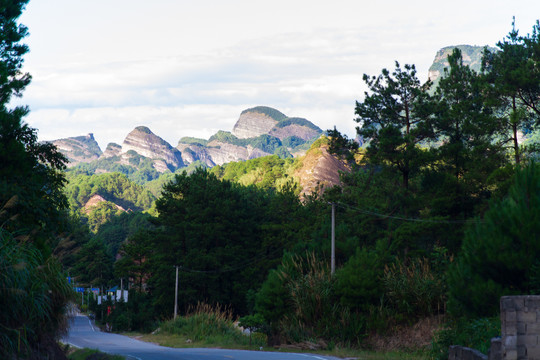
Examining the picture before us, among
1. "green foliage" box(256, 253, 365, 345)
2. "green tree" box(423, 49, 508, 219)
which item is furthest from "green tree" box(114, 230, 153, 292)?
"green foliage" box(256, 253, 365, 345)

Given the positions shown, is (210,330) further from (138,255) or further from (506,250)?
(138,255)

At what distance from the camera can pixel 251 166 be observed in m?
192

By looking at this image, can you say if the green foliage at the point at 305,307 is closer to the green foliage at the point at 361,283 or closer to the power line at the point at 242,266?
the green foliage at the point at 361,283

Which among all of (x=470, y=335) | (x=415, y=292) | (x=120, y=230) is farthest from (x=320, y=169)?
(x=470, y=335)

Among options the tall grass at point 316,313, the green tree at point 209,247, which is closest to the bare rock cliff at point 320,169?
the green tree at point 209,247

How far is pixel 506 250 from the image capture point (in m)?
17.4

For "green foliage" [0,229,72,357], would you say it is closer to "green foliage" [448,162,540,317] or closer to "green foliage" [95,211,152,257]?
"green foliage" [448,162,540,317]

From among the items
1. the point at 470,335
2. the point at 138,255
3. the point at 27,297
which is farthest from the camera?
the point at 138,255

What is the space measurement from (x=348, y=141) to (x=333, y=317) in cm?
1995

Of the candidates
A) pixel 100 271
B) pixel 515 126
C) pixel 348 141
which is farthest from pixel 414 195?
pixel 100 271

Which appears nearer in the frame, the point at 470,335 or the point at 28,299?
the point at 28,299

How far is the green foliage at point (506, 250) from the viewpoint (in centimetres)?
1731

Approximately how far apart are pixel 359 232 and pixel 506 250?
31.5 m

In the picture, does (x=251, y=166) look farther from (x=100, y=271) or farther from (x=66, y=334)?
(x=66, y=334)
